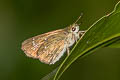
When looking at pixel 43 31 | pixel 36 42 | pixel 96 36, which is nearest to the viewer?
pixel 96 36

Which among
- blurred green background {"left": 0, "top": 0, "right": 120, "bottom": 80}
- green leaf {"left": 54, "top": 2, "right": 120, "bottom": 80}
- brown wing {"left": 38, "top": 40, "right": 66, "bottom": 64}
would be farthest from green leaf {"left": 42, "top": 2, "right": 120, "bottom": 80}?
blurred green background {"left": 0, "top": 0, "right": 120, "bottom": 80}

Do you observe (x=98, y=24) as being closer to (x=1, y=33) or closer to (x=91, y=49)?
(x=91, y=49)

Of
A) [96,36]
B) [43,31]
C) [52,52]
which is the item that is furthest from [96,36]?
→ [43,31]

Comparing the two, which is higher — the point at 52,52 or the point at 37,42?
the point at 37,42

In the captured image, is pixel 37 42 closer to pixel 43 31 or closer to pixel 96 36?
pixel 96 36

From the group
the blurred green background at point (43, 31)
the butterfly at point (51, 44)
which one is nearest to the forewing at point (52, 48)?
the butterfly at point (51, 44)

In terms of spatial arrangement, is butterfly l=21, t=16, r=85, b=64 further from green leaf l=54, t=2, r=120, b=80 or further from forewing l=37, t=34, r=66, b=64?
green leaf l=54, t=2, r=120, b=80

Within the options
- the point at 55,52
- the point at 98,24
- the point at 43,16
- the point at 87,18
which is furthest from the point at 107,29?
the point at 43,16

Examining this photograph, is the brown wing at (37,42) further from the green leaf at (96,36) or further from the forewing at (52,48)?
the green leaf at (96,36)
